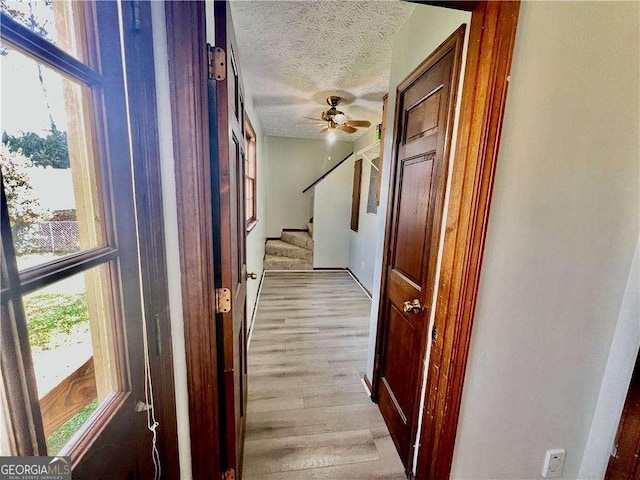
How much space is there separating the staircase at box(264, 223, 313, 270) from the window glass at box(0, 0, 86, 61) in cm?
435

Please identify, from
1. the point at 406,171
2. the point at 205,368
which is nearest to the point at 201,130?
the point at 205,368

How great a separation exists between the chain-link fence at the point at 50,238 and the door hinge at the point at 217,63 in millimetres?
570

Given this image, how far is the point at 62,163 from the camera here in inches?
22.1

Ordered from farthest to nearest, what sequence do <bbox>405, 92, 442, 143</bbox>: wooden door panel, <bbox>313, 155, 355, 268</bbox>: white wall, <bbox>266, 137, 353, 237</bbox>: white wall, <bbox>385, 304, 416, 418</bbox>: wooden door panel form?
<bbox>266, 137, 353, 237</bbox>: white wall, <bbox>313, 155, 355, 268</bbox>: white wall, <bbox>385, 304, 416, 418</bbox>: wooden door panel, <bbox>405, 92, 442, 143</bbox>: wooden door panel

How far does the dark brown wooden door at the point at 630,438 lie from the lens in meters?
0.97

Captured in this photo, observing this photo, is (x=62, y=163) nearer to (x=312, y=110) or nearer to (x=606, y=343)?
(x=606, y=343)

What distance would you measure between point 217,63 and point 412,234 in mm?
1120

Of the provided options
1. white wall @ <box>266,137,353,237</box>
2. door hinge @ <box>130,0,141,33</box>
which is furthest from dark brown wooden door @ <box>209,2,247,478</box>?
white wall @ <box>266,137,353,237</box>

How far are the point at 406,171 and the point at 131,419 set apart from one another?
5.10 feet

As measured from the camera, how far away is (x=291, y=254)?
5043mm

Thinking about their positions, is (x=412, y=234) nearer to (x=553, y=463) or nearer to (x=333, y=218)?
(x=553, y=463)

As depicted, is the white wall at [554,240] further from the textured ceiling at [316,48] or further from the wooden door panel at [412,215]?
the textured ceiling at [316,48]

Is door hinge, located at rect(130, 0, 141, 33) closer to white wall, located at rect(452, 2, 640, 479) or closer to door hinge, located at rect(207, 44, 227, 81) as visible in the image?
door hinge, located at rect(207, 44, 227, 81)

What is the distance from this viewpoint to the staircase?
4887 millimetres
